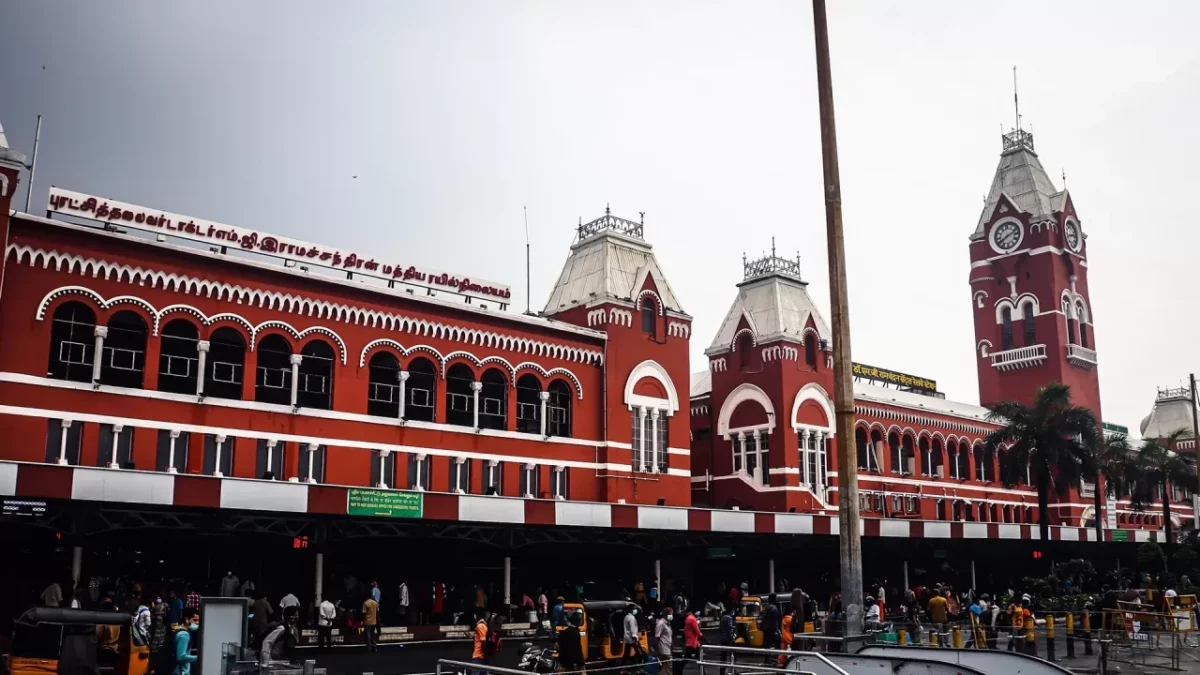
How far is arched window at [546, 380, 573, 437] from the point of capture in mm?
43250

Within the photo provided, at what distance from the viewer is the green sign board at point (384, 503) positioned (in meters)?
29.8

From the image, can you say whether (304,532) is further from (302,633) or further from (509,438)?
(509,438)

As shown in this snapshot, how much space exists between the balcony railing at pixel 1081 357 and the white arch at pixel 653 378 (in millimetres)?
38129

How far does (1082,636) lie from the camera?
2752 cm

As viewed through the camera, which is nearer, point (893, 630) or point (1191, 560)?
point (893, 630)

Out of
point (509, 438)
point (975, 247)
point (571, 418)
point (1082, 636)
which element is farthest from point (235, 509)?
point (975, 247)

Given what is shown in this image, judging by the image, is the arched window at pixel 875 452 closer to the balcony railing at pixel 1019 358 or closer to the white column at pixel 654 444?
the white column at pixel 654 444

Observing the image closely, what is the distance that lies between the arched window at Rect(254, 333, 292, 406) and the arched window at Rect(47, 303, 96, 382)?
Result: 5244mm

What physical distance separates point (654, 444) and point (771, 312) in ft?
36.7

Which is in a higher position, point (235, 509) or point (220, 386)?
point (220, 386)

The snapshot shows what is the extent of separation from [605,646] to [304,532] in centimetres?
1198

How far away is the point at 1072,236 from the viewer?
74875 millimetres

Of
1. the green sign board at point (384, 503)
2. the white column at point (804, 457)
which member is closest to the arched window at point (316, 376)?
the green sign board at point (384, 503)

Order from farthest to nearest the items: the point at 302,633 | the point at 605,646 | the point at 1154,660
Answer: the point at 302,633
the point at 1154,660
the point at 605,646
